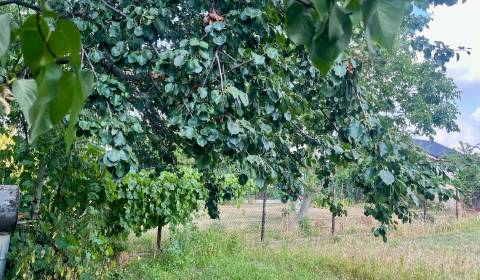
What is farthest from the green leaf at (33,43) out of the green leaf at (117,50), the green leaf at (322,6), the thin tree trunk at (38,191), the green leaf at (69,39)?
the thin tree trunk at (38,191)

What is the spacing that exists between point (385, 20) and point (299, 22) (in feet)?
0.35

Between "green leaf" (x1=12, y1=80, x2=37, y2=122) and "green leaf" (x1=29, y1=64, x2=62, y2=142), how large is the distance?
27 millimetres

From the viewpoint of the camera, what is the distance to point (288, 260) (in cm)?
576

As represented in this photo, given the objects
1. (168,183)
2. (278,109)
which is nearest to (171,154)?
(278,109)

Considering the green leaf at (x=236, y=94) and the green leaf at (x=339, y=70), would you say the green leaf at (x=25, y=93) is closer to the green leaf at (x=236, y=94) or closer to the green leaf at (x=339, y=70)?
the green leaf at (x=236, y=94)

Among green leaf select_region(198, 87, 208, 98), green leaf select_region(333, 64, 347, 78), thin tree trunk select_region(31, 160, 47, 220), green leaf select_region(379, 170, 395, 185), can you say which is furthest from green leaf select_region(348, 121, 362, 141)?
thin tree trunk select_region(31, 160, 47, 220)

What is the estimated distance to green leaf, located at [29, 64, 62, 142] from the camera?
34 centimetres

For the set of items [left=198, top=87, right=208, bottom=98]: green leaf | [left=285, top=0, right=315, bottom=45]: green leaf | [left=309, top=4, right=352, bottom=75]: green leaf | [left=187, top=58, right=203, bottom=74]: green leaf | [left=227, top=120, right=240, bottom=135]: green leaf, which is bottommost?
[left=309, top=4, right=352, bottom=75]: green leaf

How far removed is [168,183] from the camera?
5035 mm

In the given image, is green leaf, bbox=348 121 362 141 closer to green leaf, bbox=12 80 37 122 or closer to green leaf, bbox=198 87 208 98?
green leaf, bbox=198 87 208 98

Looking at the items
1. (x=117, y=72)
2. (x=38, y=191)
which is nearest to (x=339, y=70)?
(x=117, y=72)

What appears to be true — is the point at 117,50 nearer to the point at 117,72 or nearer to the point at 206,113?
the point at 117,72

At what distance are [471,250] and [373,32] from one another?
785 cm

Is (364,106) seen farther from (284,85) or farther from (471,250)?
(471,250)
